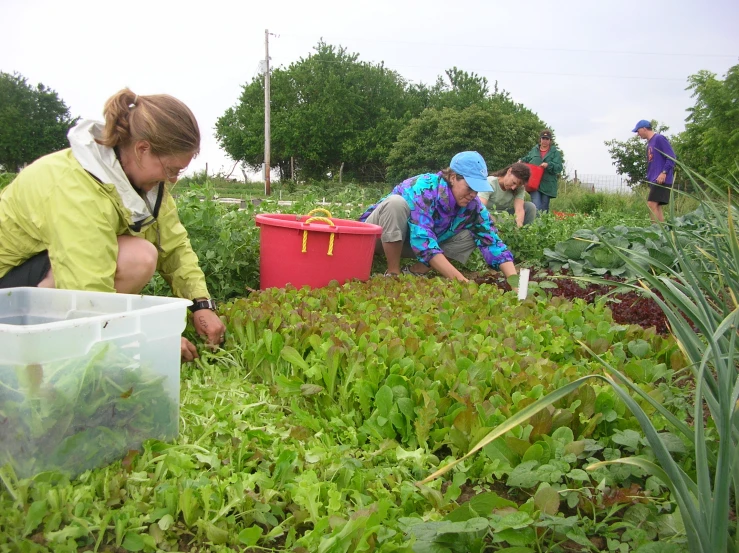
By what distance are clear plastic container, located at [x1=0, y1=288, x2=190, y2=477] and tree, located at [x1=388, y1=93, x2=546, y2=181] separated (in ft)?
97.3

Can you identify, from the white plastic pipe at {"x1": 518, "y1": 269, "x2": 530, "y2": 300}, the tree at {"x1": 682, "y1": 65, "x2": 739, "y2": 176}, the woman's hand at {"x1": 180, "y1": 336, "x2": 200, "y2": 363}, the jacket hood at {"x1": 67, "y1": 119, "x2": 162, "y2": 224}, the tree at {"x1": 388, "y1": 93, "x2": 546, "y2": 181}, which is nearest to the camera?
the jacket hood at {"x1": 67, "y1": 119, "x2": 162, "y2": 224}

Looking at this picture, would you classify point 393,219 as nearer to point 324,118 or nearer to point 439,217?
point 439,217

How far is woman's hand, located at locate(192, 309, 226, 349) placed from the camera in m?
2.44

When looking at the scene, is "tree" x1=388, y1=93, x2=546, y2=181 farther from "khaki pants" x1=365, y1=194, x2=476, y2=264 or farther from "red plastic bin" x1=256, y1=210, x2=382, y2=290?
"red plastic bin" x1=256, y1=210, x2=382, y2=290

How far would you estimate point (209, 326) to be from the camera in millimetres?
2441

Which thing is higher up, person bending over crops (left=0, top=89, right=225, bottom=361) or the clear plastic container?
person bending over crops (left=0, top=89, right=225, bottom=361)

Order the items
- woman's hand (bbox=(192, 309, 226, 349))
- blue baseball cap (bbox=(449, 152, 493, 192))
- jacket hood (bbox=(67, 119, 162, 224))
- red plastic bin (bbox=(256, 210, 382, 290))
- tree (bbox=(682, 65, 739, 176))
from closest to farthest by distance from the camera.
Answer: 1. jacket hood (bbox=(67, 119, 162, 224))
2. woman's hand (bbox=(192, 309, 226, 349))
3. red plastic bin (bbox=(256, 210, 382, 290))
4. blue baseball cap (bbox=(449, 152, 493, 192))
5. tree (bbox=(682, 65, 739, 176))

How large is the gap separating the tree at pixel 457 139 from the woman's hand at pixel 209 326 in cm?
2883

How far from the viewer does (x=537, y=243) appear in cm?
535

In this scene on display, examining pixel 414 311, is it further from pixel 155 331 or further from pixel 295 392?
pixel 155 331

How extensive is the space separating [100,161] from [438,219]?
262 cm

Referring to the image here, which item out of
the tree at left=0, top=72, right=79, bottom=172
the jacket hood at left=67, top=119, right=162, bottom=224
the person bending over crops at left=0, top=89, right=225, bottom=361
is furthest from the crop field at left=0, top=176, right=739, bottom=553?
the tree at left=0, top=72, right=79, bottom=172

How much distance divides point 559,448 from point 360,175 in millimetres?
43131

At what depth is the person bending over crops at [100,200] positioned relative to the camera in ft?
6.03
